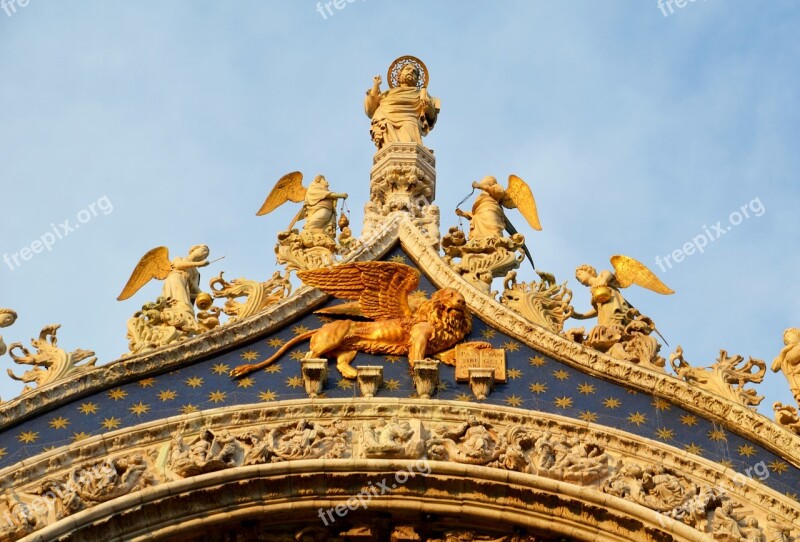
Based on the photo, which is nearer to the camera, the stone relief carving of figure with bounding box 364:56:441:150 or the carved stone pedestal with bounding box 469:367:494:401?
the carved stone pedestal with bounding box 469:367:494:401

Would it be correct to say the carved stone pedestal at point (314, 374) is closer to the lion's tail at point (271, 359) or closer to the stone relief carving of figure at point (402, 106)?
the lion's tail at point (271, 359)

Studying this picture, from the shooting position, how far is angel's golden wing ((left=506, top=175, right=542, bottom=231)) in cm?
1978

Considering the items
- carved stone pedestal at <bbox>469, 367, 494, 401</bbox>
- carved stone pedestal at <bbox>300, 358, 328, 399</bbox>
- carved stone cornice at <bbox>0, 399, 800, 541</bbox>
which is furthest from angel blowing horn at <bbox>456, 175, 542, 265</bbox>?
carved stone cornice at <bbox>0, 399, 800, 541</bbox>

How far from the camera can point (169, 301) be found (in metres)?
17.7

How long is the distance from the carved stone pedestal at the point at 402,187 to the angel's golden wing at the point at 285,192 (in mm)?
823

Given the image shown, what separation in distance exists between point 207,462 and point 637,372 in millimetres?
4254

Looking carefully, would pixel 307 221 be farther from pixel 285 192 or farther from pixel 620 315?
pixel 620 315

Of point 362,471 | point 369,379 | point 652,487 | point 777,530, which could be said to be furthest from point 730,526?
point 369,379

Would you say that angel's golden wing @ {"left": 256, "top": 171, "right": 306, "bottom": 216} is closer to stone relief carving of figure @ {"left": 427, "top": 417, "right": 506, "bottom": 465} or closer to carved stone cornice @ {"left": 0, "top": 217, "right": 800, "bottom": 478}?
carved stone cornice @ {"left": 0, "top": 217, "right": 800, "bottom": 478}

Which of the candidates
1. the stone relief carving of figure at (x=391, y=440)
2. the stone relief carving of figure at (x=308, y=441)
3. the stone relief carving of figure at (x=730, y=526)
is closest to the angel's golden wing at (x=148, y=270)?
the stone relief carving of figure at (x=308, y=441)

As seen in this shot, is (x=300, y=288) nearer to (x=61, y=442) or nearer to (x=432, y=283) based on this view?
(x=432, y=283)

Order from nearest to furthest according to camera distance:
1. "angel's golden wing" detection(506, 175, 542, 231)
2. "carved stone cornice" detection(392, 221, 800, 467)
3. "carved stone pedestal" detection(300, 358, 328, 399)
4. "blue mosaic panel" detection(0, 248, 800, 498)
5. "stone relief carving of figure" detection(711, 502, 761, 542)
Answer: "stone relief carving of figure" detection(711, 502, 761, 542)
"blue mosaic panel" detection(0, 248, 800, 498)
"carved stone cornice" detection(392, 221, 800, 467)
"carved stone pedestal" detection(300, 358, 328, 399)
"angel's golden wing" detection(506, 175, 542, 231)

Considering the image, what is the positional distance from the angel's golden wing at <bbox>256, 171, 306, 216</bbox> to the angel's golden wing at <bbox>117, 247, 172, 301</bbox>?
1798 millimetres

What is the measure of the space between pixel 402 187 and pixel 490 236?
1.44 metres
